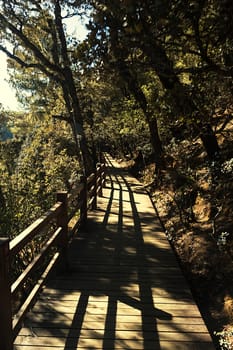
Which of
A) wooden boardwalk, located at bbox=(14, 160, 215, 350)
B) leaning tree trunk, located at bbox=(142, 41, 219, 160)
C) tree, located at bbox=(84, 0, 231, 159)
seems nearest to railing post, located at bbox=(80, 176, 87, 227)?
wooden boardwalk, located at bbox=(14, 160, 215, 350)

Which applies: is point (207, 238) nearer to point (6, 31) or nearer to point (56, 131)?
point (6, 31)

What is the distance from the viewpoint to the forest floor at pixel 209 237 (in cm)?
426

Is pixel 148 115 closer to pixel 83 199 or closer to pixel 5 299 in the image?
pixel 83 199

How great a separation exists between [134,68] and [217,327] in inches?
126

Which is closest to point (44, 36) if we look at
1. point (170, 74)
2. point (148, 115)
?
point (148, 115)

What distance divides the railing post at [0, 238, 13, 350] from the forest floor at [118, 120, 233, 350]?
6.10 feet

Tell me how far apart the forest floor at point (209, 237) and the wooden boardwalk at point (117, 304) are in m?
0.29

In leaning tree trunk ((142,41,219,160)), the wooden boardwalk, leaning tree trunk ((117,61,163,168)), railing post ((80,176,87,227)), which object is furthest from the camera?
leaning tree trunk ((117,61,163,168))

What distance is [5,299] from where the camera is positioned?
104 inches

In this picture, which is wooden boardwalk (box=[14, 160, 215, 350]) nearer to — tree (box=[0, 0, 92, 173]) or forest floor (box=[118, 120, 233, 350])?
forest floor (box=[118, 120, 233, 350])

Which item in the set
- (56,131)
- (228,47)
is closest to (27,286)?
(228,47)

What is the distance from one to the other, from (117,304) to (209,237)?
8.61 ft

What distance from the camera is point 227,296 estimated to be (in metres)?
4.39

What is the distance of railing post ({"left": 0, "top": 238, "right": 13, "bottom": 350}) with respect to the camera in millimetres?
2578
